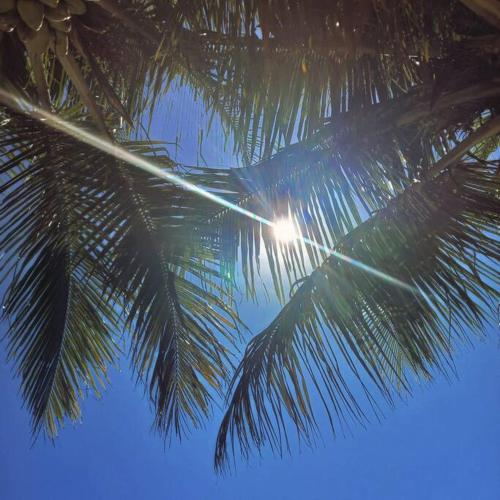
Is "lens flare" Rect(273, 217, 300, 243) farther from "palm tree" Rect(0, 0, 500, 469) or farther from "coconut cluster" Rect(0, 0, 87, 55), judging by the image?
"coconut cluster" Rect(0, 0, 87, 55)

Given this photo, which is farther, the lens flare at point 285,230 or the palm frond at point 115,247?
the lens flare at point 285,230

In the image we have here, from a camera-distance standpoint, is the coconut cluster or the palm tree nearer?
the coconut cluster

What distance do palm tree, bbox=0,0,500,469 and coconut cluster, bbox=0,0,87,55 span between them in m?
0.21

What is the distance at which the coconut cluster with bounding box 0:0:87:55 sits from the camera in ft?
8.11

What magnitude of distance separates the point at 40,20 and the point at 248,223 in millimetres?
1539

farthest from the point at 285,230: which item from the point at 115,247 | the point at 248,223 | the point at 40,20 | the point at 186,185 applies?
the point at 40,20

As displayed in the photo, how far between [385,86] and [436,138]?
59 cm

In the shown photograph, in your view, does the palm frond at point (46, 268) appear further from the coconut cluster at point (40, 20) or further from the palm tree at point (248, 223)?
the coconut cluster at point (40, 20)

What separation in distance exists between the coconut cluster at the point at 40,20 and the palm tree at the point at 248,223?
0.21 metres

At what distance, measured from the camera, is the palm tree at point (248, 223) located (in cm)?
305

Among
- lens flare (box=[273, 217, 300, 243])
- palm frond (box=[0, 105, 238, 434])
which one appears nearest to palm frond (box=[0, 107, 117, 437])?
palm frond (box=[0, 105, 238, 434])

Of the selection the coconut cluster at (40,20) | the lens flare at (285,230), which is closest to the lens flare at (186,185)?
the lens flare at (285,230)

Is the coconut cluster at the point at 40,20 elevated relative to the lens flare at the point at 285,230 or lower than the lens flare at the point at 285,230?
elevated

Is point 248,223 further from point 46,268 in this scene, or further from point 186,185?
point 46,268
